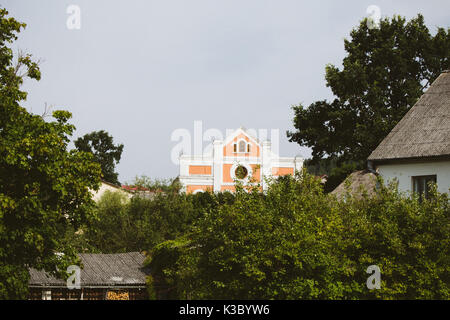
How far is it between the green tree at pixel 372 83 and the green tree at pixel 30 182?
21963mm

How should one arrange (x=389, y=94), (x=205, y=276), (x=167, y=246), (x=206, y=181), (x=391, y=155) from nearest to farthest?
(x=205, y=276)
(x=391, y=155)
(x=167, y=246)
(x=389, y=94)
(x=206, y=181)

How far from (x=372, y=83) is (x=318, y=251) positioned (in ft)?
80.5

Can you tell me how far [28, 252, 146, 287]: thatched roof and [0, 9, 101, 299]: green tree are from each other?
13066 millimetres

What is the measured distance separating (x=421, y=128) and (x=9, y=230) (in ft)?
53.5

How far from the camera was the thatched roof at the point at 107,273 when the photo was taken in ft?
108

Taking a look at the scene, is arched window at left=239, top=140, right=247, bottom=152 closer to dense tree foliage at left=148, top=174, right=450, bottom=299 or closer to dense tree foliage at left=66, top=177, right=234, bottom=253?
dense tree foliage at left=66, top=177, right=234, bottom=253

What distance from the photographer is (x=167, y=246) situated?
113ft

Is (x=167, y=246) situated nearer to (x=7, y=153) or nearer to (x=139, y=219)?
(x=139, y=219)

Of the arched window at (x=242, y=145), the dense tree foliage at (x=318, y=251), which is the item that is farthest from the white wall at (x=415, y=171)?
the arched window at (x=242, y=145)

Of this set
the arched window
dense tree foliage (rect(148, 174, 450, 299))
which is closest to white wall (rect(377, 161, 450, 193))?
dense tree foliage (rect(148, 174, 450, 299))

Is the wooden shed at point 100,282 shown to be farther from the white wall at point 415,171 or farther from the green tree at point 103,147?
the green tree at point 103,147

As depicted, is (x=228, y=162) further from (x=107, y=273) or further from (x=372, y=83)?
(x=107, y=273)

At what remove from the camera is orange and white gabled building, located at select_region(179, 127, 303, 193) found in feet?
232
